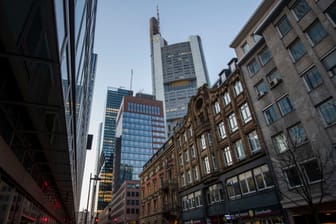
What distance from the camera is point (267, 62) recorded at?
21484 mm

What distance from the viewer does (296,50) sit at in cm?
1858

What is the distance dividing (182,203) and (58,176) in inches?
998

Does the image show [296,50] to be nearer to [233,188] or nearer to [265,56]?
[265,56]

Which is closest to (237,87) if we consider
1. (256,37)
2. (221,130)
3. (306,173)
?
(221,130)

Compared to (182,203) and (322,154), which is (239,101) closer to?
(322,154)

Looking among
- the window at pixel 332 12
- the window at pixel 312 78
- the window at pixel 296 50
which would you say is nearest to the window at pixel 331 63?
the window at pixel 312 78

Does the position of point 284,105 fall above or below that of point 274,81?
below

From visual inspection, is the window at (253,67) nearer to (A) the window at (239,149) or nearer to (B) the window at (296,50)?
(B) the window at (296,50)

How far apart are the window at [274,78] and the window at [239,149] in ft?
23.4

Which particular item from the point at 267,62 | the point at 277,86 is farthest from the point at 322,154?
the point at 267,62

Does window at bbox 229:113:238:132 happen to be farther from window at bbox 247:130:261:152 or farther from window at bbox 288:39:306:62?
window at bbox 288:39:306:62

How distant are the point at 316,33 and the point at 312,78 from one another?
3650mm

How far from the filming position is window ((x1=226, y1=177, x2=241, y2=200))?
22891mm

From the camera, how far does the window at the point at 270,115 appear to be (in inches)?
790
